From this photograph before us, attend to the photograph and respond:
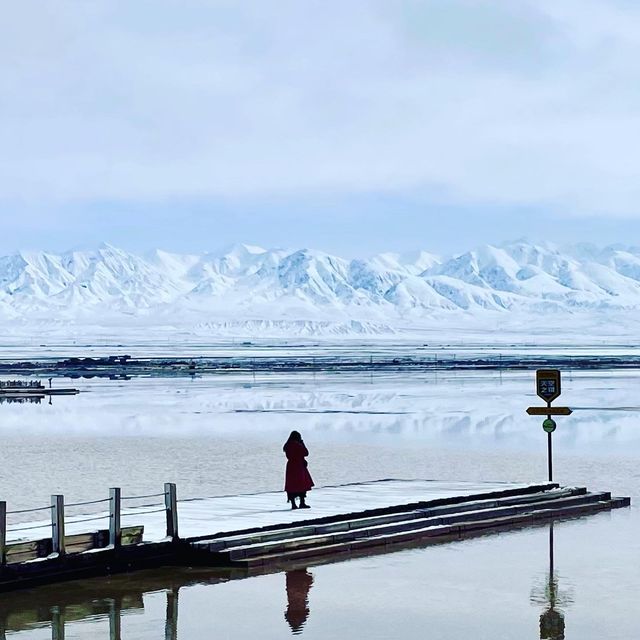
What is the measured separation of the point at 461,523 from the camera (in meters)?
22.2

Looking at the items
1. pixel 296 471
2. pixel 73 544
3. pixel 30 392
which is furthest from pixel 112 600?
pixel 30 392

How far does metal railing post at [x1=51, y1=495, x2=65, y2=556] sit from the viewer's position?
55.0ft

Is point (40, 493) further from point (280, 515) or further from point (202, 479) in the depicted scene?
point (280, 515)

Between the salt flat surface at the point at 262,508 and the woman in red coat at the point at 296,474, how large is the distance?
25 cm

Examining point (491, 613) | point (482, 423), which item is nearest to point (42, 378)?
point (482, 423)

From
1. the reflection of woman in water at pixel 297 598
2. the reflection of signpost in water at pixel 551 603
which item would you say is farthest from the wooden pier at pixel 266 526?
the reflection of signpost in water at pixel 551 603

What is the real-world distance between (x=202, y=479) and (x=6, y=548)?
52.0ft

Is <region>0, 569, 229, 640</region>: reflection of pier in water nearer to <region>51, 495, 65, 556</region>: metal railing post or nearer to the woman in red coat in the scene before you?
<region>51, 495, 65, 556</region>: metal railing post

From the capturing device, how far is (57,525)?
55.2 feet

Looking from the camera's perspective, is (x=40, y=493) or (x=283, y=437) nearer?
(x=40, y=493)

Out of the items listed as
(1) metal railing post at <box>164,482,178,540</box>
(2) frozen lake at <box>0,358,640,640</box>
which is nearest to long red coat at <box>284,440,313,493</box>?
(2) frozen lake at <box>0,358,640,640</box>

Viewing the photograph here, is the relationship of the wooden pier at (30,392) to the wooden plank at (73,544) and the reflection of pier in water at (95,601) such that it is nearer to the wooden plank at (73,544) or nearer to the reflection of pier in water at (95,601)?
the wooden plank at (73,544)

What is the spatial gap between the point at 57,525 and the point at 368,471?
18347 millimetres

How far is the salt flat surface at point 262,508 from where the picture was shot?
1925 centimetres
